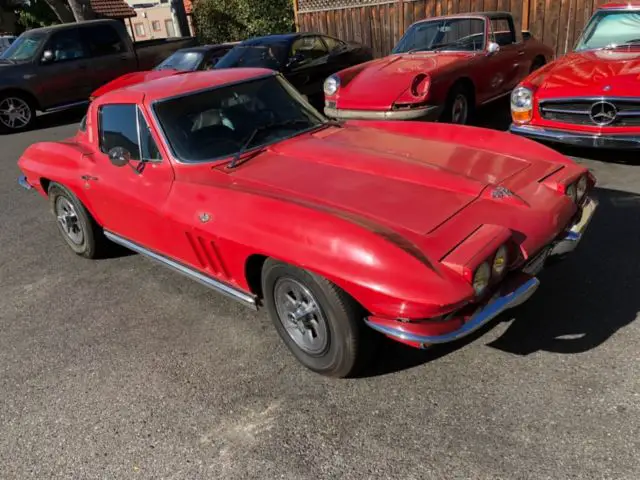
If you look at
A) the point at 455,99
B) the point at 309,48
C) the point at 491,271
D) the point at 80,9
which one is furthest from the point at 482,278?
the point at 80,9

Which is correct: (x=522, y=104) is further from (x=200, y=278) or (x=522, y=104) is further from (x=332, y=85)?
(x=200, y=278)

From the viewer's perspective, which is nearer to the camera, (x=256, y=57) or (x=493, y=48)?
(x=493, y=48)

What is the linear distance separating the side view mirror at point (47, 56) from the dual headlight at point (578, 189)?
11073mm

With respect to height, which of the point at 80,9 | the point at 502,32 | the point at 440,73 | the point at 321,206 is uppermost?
the point at 80,9

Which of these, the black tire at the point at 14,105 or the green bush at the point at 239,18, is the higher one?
the green bush at the point at 239,18

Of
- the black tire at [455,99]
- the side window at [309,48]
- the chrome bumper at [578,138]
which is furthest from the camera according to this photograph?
the side window at [309,48]

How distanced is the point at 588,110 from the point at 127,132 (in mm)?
4333

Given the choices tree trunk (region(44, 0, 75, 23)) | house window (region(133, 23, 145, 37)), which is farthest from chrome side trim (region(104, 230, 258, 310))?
house window (region(133, 23, 145, 37))

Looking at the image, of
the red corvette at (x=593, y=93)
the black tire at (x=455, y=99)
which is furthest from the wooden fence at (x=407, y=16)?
the black tire at (x=455, y=99)

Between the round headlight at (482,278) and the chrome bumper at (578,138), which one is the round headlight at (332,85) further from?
the round headlight at (482,278)

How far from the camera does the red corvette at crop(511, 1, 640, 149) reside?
16.8 ft

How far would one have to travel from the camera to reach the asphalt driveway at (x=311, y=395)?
2344 mm

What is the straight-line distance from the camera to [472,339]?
10.0ft

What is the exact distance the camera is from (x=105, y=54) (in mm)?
11672
